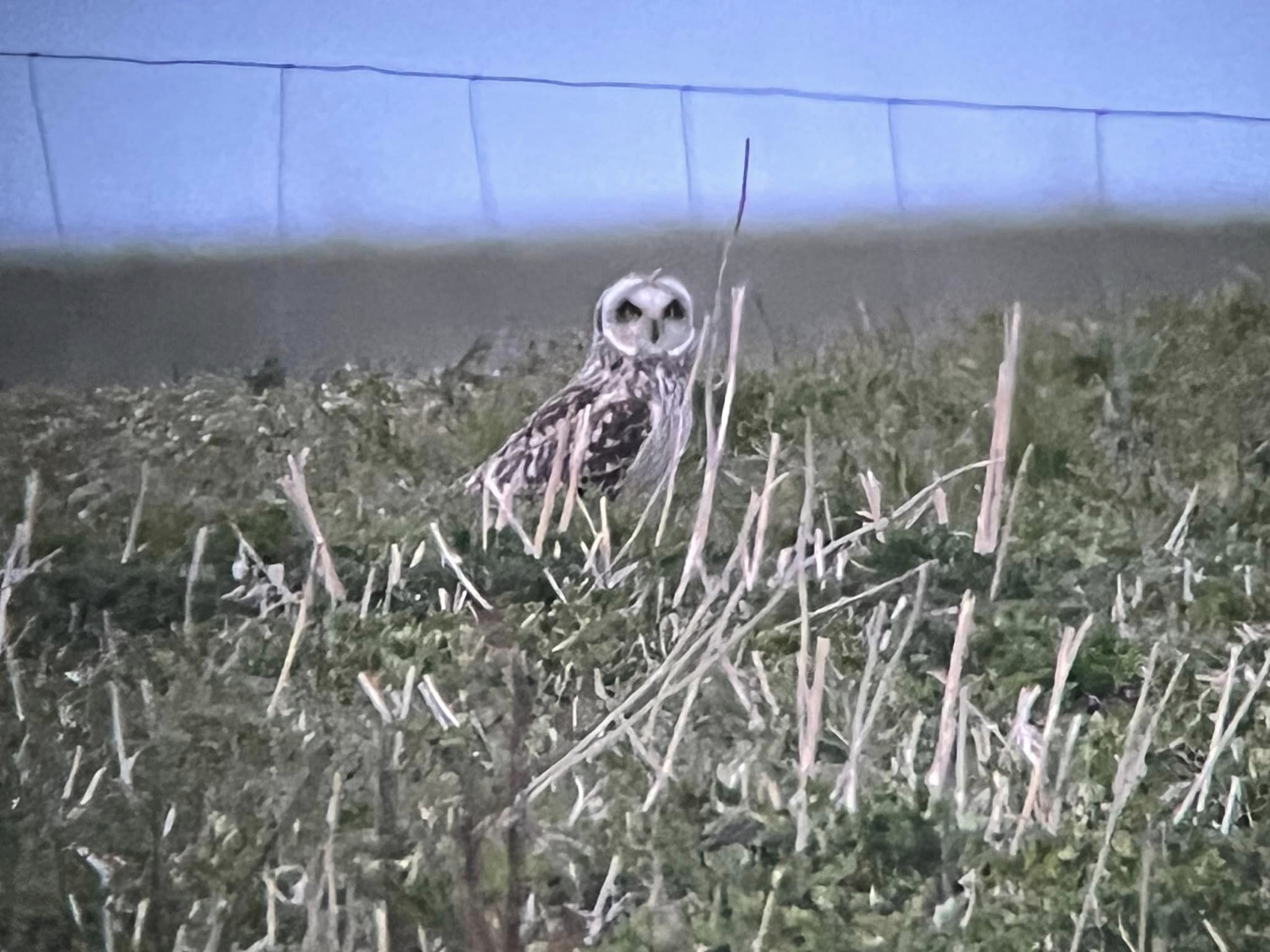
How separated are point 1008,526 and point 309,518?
70cm

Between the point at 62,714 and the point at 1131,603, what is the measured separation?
1048 mm

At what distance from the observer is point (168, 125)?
44.9 inches

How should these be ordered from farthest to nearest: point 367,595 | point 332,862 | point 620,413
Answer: point 620,413 < point 367,595 < point 332,862

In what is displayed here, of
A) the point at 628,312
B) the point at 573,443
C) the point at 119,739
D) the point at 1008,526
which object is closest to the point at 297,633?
the point at 119,739

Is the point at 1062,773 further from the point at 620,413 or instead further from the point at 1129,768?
the point at 620,413

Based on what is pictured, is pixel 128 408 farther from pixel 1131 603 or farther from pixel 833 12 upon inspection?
pixel 1131 603

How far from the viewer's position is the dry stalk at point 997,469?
114 centimetres

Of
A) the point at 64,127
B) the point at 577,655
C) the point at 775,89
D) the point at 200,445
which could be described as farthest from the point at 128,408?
the point at 775,89

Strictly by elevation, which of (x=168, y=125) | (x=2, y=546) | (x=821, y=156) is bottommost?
(x=2, y=546)

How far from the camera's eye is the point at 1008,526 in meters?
1.14

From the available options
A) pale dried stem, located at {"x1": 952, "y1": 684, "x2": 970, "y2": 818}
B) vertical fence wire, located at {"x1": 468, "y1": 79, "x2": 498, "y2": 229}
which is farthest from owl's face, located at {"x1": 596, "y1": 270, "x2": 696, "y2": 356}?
pale dried stem, located at {"x1": 952, "y1": 684, "x2": 970, "y2": 818}

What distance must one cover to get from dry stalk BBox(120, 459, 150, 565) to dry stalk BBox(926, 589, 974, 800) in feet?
2.60

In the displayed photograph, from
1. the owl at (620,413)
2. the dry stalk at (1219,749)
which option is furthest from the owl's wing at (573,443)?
the dry stalk at (1219,749)

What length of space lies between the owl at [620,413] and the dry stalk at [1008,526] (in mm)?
337
